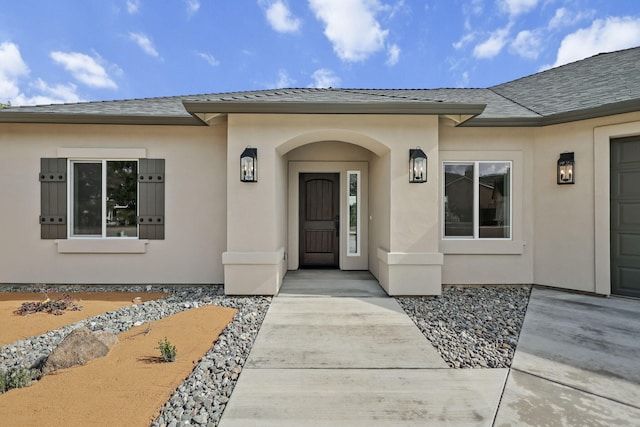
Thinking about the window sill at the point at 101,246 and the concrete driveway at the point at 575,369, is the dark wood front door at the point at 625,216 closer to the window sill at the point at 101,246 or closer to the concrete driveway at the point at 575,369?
the concrete driveway at the point at 575,369

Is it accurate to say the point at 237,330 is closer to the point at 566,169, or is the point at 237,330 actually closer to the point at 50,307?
the point at 50,307

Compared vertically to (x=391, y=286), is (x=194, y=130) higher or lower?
higher

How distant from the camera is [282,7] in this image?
29.8 ft

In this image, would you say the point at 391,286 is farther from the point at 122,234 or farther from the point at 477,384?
the point at 122,234

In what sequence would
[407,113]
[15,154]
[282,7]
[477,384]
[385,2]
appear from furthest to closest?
[282,7], [385,2], [15,154], [407,113], [477,384]

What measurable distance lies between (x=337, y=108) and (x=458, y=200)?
2.86 m

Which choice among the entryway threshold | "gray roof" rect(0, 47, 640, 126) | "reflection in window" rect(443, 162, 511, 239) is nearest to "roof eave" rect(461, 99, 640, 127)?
"gray roof" rect(0, 47, 640, 126)

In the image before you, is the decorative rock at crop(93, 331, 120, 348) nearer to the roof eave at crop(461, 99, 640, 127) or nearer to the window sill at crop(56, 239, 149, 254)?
the window sill at crop(56, 239, 149, 254)

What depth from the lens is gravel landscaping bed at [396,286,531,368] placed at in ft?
9.93

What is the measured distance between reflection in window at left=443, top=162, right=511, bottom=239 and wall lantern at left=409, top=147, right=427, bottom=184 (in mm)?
1067

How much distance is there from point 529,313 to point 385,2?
8387 millimetres

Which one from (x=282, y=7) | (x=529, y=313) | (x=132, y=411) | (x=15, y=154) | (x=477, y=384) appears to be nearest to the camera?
(x=132, y=411)

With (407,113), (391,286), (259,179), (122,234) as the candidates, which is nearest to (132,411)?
(259,179)

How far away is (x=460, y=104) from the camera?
459 cm
